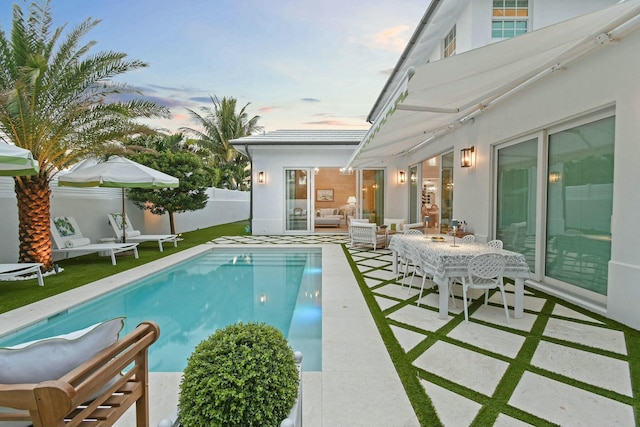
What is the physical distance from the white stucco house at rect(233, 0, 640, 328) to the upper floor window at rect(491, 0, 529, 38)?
22mm

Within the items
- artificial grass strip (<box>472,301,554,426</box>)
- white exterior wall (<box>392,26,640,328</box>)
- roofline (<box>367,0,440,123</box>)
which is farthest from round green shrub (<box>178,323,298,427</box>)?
roofline (<box>367,0,440,123</box>)

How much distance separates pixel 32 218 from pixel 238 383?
305 inches

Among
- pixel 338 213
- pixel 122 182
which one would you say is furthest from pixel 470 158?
pixel 338 213

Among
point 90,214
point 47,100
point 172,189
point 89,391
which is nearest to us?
point 89,391

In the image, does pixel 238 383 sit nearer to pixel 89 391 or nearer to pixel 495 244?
pixel 89 391

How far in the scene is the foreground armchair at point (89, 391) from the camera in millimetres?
1254

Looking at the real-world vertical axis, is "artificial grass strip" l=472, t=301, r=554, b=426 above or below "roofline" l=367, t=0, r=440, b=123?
below

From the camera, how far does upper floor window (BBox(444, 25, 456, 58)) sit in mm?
7973

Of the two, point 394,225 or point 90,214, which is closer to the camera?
point 90,214

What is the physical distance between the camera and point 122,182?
829 centimetres

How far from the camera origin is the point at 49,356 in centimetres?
149

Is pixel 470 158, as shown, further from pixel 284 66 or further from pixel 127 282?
pixel 284 66

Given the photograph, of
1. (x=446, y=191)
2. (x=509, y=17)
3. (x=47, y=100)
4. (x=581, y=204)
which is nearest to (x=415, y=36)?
(x=509, y=17)

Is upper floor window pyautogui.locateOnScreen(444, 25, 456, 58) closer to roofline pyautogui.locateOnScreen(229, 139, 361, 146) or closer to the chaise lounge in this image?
roofline pyautogui.locateOnScreen(229, 139, 361, 146)
